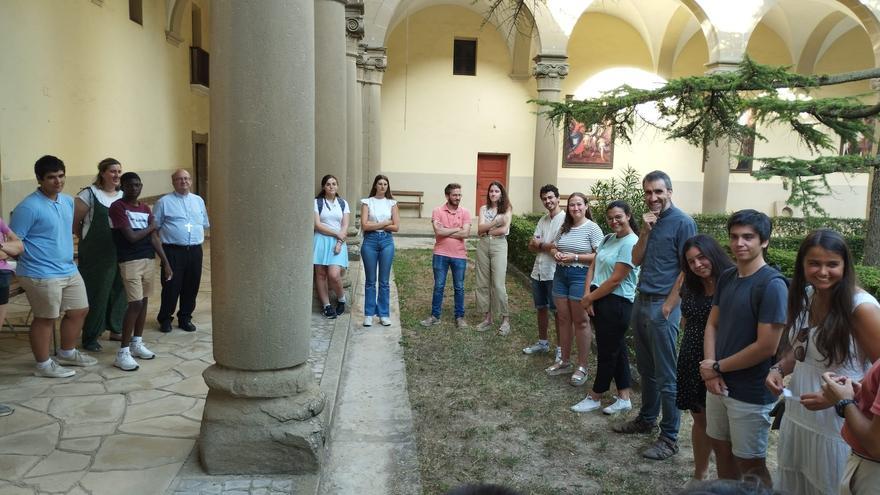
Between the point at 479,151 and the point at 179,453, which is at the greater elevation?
the point at 479,151

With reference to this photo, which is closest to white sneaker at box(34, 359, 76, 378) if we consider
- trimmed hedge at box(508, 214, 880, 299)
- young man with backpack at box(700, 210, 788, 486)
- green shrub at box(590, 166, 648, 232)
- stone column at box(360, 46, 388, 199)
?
young man with backpack at box(700, 210, 788, 486)

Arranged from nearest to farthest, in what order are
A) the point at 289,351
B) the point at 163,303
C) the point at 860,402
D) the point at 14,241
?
the point at 860,402 < the point at 289,351 < the point at 14,241 < the point at 163,303

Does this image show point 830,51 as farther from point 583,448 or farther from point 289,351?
point 289,351

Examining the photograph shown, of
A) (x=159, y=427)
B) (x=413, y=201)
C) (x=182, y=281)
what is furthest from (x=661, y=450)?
(x=413, y=201)

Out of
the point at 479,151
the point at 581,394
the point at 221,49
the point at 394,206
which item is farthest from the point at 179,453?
the point at 479,151

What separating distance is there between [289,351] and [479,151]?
728 inches

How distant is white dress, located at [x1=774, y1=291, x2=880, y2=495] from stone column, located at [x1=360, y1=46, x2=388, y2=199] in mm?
14620

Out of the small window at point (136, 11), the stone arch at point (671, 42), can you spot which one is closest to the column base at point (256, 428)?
the small window at point (136, 11)

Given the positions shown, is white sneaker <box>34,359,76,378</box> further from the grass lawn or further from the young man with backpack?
the young man with backpack

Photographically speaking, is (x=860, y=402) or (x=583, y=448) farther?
(x=583, y=448)

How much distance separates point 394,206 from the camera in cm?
721

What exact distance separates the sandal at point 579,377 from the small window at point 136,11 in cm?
963

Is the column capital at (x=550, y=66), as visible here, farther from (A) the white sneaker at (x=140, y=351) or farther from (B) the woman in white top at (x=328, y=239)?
(A) the white sneaker at (x=140, y=351)

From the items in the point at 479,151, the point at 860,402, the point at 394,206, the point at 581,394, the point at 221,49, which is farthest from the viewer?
the point at 479,151
